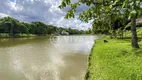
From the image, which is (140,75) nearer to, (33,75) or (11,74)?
(33,75)

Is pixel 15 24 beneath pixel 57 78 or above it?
above

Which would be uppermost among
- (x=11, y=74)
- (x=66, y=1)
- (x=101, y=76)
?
(x=66, y=1)

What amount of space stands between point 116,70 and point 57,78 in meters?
3.67

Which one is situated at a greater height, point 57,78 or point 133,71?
point 133,71

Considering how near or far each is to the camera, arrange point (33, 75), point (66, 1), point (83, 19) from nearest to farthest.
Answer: point (66, 1) < point (83, 19) < point (33, 75)

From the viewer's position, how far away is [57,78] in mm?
9312

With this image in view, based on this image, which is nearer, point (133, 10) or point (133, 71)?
point (133, 10)

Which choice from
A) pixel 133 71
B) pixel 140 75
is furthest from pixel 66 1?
pixel 133 71

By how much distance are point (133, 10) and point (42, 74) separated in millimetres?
8956

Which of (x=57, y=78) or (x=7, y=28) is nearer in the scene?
(x=57, y=78)

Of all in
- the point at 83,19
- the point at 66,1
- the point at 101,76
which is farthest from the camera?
the point at 101,76

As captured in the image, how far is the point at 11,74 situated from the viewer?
34.1 ft

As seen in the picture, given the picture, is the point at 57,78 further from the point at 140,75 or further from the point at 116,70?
the point at 140,75

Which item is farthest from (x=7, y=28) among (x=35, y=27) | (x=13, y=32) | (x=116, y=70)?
(x=116, y=70)
